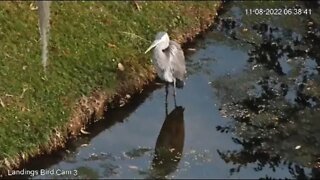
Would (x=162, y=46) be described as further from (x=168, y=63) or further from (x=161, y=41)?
(x=168, y=63)

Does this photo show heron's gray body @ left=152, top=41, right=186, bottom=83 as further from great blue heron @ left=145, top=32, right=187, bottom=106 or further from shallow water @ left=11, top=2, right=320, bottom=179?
shallow water @ left=11, top=2, right=320, bottom=179

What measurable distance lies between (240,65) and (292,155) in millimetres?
2939

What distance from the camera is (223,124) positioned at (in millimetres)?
11211

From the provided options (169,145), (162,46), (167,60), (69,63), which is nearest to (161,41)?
(162,46)

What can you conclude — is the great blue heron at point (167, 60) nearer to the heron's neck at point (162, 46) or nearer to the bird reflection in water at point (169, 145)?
the heron's neck at point (162, 46)

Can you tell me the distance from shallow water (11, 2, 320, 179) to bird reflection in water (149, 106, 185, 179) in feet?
0.05

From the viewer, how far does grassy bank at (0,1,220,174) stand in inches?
398

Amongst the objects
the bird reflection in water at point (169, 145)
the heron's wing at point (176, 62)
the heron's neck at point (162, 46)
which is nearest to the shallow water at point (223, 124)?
the bird reflection in water at point (169, 145)

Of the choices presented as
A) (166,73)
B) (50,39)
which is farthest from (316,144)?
(50,39)

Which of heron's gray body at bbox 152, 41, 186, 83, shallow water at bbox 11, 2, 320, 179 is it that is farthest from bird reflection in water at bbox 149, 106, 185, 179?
heron's gray body at bbox 152, 41, 186, 83

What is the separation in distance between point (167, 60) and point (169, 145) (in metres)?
1.61

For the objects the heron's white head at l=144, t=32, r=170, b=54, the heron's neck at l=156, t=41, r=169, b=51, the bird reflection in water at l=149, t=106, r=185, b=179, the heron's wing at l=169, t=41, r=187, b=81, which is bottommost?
the bird reflection in water at l=149, t=106, r=185, b=179

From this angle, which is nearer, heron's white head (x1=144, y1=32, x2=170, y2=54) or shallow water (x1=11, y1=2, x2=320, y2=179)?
shallow water (x1=11, y1=2, x2=320, y2=179)

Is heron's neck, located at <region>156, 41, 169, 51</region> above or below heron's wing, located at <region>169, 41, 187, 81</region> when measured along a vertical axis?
above
